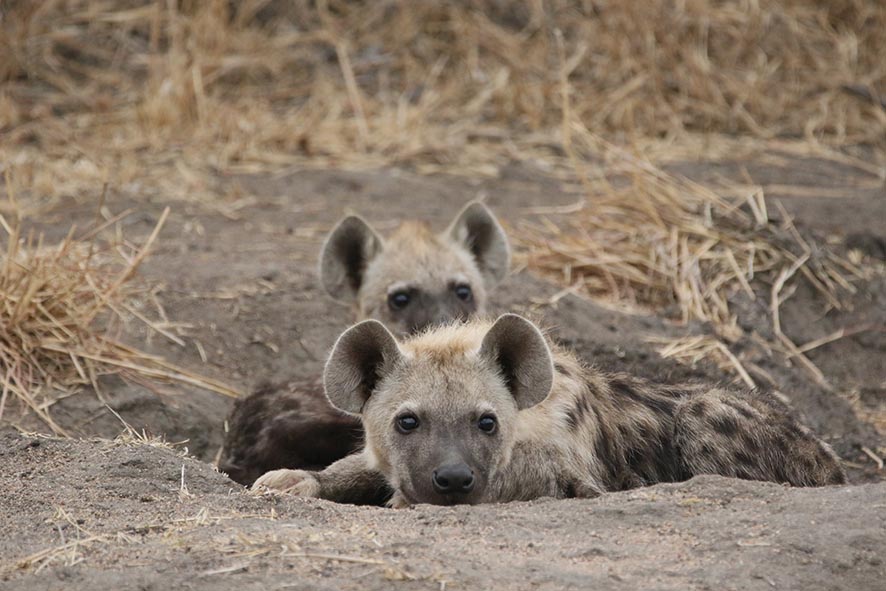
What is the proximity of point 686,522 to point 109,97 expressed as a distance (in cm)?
696

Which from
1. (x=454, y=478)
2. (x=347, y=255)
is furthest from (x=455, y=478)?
(x=347, y=255)

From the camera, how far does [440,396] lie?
155 inches

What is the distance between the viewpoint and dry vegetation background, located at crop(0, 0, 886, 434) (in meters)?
A: 8.06

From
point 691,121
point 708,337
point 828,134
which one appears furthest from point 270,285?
point 828,134

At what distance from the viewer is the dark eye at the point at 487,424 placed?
3930 mm

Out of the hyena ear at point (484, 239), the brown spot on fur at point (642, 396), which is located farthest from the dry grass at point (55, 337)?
the brown spot on fur at point (642, 396)

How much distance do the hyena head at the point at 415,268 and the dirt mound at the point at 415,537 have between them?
202cm

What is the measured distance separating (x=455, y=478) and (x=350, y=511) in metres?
0.32

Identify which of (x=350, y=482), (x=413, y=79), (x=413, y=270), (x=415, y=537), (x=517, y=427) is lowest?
(x=413, y=79)

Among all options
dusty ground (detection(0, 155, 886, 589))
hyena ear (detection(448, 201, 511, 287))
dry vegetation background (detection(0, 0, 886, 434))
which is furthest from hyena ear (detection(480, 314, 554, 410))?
dry vegetation background (detection(0, 0, 886, 434))

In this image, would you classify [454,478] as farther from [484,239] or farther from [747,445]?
[484,239]

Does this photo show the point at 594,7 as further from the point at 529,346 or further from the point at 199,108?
the point at 529,346

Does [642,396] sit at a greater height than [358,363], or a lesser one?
lesser

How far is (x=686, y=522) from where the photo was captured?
10.8ft
